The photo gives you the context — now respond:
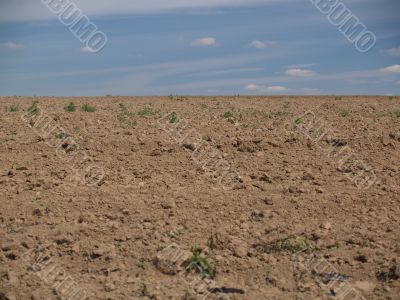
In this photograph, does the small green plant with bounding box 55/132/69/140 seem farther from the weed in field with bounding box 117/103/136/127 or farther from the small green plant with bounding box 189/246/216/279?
the small green plant with bounding box 189/246/216/279

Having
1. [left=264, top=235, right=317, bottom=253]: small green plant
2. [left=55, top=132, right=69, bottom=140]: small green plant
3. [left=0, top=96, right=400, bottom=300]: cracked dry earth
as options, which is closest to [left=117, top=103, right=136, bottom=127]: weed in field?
[left=0, top=96, right=400, bottom=300]: cracked dry earth

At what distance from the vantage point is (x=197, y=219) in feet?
21.5

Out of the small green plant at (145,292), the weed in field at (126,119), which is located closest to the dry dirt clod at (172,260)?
the small green plant at (145,292)

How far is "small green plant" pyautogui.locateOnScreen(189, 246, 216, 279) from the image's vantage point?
18.0ft

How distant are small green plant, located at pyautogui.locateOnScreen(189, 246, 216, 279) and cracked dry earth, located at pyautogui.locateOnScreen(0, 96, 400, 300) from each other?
0.08 feet

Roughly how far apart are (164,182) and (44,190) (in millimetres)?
1658

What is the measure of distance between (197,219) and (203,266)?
1090 millimetres

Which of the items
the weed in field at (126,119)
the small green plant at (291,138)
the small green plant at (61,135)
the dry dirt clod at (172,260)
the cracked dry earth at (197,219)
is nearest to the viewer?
the cracked dry earth at (197,219)

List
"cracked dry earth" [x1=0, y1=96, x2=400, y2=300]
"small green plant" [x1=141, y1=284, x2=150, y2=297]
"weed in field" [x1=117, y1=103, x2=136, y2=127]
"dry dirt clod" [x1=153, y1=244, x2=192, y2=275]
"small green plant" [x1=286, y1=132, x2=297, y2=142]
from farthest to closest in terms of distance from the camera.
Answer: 1. "weed in field" [x1=117, y1=103, x2=136, y2=127]
2. "small green plant" [x1=286, y1=132, x2=297, y2=142]
3. "dry dirt clod" [x1=153, y1=244, x2=192, y2=275]
4. "cracked dry earth" [x1=0, y1=96, x2=400, y2=300]
5. "small green plant" [x1=141, y1=284, x2=150, y2=297]

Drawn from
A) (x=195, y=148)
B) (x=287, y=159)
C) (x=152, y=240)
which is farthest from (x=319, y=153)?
(x=152, y=240)

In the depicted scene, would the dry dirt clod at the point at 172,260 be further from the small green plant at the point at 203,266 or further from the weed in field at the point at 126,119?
the weed in field at the point at 126,119

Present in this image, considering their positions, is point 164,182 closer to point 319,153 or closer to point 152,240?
point 152,240

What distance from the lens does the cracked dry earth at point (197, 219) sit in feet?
17.8

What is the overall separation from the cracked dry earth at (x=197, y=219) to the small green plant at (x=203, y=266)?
0.08 feet
